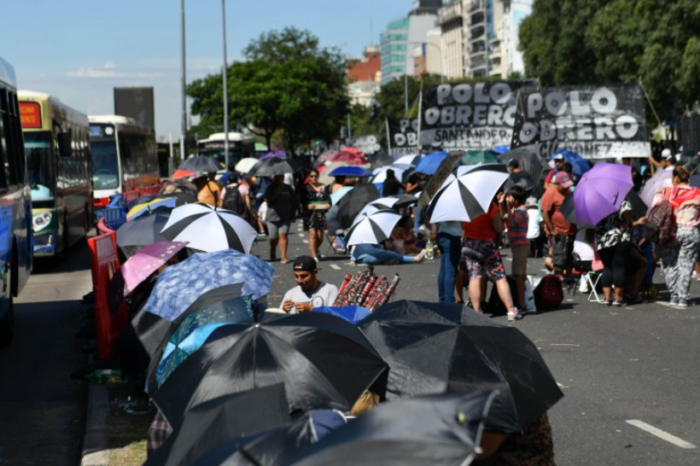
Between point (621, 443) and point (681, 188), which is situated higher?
point (681, 188)

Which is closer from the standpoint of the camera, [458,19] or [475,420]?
[475,420]

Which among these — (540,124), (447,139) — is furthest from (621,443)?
(447,139)

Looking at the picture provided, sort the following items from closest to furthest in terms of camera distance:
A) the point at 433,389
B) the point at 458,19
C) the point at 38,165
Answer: the point at 433,389 → the point at 38,165 → the point at 458,19

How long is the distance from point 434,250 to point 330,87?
6044 centimetres

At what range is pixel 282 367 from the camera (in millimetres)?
5375

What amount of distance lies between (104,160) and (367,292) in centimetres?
2474

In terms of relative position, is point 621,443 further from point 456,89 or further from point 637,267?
point 456,89

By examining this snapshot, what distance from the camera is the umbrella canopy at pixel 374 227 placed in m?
20.2

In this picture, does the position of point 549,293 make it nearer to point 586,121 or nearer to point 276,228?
point 276,228

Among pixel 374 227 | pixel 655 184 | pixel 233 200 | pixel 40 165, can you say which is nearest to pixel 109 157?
pixel 233 200

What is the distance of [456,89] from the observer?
119 ft

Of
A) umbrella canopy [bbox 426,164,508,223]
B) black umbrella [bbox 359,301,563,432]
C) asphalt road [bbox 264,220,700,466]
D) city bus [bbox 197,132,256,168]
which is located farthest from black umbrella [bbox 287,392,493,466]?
city bus [bbox 197,132,256,168]

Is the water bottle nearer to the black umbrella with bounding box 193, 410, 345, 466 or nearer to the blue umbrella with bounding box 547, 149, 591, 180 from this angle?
the blue umbrella with bounding box 547, 149, 591, 180

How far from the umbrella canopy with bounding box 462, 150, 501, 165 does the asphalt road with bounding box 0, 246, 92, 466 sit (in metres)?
13.1
